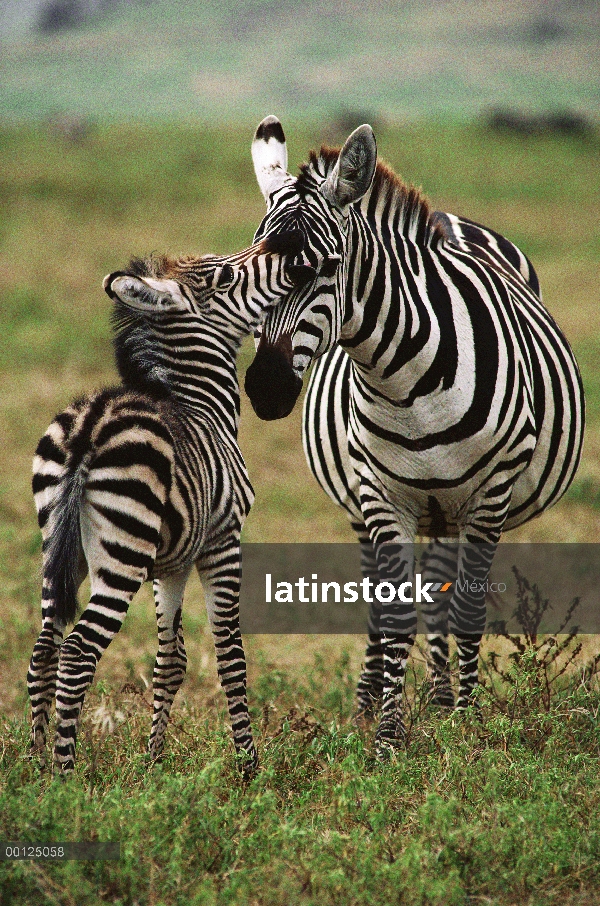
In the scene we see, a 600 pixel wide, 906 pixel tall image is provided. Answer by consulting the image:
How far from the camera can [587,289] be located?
707 inches

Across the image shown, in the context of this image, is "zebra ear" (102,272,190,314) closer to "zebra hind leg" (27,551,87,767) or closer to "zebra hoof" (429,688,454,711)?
"zebra hind leg" (27,551,87,767)

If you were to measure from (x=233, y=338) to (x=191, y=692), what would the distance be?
2770 mm

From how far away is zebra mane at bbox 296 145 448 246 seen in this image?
4648 mm

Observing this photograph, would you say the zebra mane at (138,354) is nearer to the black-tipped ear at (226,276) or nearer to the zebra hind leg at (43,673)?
the black-tipped ear at (226,276)

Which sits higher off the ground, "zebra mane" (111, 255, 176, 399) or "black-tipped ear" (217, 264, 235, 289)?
"black-tipped ear" (217, 264, 235, 289)

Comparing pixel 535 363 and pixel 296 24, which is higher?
pixel 296 24

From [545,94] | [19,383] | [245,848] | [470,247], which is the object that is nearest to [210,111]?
[545,94]

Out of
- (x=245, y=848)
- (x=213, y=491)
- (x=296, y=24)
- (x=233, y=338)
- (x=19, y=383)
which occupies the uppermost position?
(x=296, y=24)

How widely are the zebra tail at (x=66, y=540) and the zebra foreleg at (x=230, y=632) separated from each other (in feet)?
2.31

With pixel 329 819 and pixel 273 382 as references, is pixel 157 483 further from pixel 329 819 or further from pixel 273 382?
pixel 329 819

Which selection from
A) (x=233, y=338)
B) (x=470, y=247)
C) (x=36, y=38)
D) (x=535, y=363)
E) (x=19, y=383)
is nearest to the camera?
(x=233, y=338)

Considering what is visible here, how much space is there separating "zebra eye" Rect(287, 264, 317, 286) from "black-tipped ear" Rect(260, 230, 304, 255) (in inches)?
3.1

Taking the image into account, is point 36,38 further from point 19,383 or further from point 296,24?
point 19,383

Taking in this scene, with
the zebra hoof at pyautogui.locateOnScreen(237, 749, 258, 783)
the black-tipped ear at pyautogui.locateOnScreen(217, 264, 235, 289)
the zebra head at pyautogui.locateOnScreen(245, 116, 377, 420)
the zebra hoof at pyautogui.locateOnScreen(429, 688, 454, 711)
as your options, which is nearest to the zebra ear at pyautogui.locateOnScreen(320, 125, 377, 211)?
the zebra head at pyautogui.locateOnScreen(245, 116, 377, 420)
